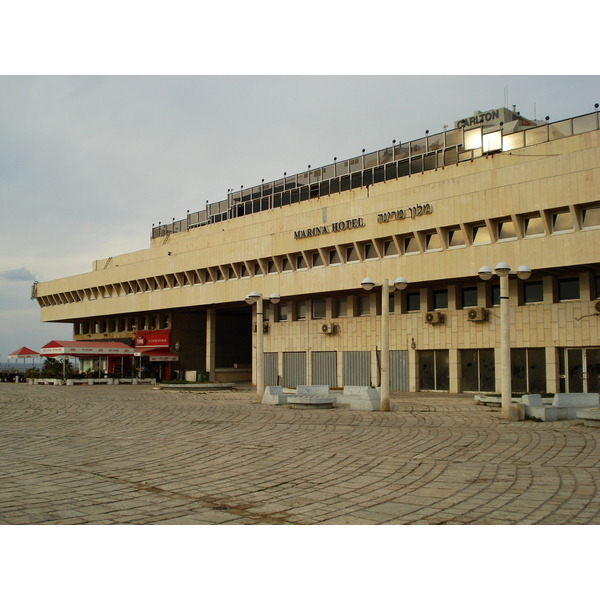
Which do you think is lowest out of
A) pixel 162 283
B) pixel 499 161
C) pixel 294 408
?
pixel 294 408

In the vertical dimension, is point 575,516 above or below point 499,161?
below

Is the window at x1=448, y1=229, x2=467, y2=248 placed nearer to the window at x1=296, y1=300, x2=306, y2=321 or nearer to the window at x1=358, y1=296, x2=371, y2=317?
the window at x1=358, y1=296, x2=371, y2=317

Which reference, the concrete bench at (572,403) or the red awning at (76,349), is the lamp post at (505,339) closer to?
the concrete bench at (572,403)

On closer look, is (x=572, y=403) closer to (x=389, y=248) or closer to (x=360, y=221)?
(x=389, y=248)

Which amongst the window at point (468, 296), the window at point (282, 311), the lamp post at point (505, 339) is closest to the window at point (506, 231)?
the window at point (468, 296)

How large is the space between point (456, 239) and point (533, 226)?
4357mm

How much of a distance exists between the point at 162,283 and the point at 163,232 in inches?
394

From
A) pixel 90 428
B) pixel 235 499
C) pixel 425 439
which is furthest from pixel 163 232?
pixel 235 499

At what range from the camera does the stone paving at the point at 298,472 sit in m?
6.84

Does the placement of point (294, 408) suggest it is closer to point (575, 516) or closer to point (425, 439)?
point (425, 439)

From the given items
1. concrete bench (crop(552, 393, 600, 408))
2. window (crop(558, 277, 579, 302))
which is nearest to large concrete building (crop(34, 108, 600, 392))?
window (crop(558, 277, 579, 302))

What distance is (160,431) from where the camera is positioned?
14.8 meters

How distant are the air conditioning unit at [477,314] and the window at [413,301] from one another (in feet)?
13.2

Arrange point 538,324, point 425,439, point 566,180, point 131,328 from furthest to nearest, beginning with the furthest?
1. point 131,328
2. point 538,324
3. point 566,180
4. point 425,439
